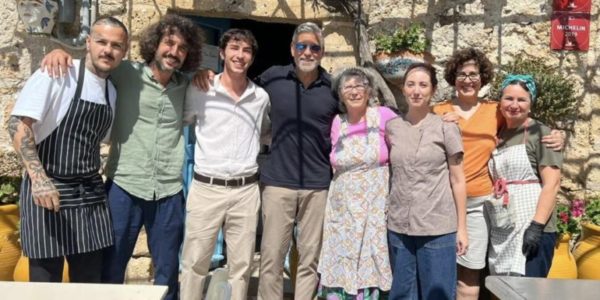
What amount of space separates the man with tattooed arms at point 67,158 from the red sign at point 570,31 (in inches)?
128

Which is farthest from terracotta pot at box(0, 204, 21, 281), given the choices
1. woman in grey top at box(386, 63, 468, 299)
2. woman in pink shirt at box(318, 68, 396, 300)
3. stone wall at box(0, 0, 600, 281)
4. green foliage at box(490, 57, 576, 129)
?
green foliage at box(490, 57, 576, 129)

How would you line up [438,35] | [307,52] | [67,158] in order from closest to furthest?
[67,158], [307,52], [438,35]

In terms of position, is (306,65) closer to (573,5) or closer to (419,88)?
(419,88)

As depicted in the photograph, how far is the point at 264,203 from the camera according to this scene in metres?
3.18

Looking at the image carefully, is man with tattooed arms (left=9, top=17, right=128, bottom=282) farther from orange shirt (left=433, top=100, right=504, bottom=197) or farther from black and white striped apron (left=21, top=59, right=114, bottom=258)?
orange shirt (left=433, top=100, right=504, bottom=197)

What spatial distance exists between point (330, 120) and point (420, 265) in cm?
100

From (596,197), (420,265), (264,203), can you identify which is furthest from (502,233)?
(596,197)

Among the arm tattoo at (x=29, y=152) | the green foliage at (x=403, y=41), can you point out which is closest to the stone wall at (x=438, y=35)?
the green foliage at (x=403, y=41)

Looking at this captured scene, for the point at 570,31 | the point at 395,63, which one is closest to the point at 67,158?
the point at 395,63

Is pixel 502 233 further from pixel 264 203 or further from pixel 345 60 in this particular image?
pixel 345 60

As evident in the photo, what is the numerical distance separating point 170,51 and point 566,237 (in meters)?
3.08

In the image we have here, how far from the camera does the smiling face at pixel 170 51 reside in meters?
Result: 2.83

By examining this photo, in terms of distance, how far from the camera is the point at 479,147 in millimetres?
2990

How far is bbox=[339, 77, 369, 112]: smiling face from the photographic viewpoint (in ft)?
9.86
